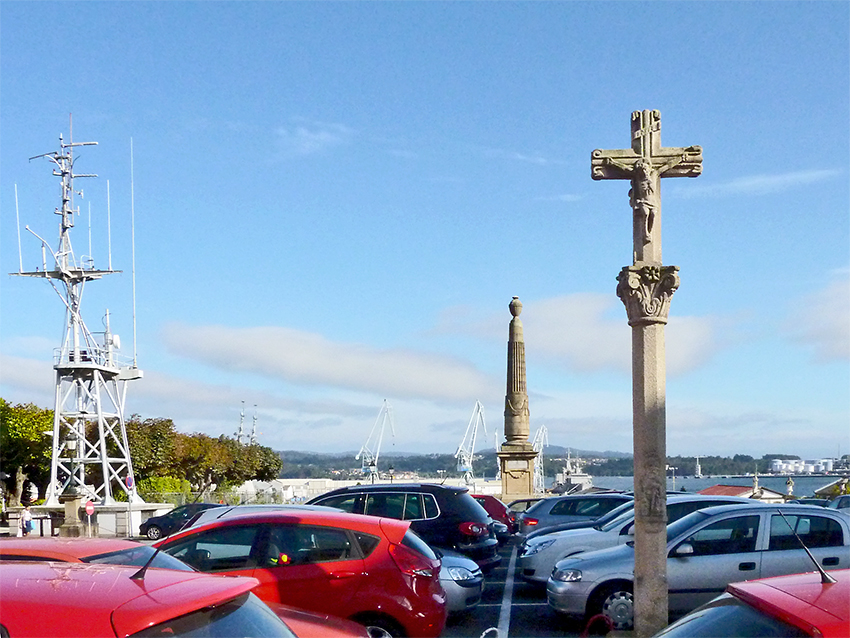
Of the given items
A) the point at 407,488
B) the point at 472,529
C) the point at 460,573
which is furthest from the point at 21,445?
the point at 460,573

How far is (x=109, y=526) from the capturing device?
34750 millimetres

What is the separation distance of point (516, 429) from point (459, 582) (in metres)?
21.1

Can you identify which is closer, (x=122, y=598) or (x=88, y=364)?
(x=122, y=598)

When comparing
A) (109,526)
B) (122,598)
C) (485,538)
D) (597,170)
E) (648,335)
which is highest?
(597,170)

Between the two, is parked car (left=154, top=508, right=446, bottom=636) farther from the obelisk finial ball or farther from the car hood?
the obelisk finial ball

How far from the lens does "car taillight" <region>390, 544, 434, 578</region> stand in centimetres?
840

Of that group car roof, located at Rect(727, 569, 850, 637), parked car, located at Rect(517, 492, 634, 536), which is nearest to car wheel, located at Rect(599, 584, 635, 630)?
car roof, located at Rect(727, 569, 850, 637)

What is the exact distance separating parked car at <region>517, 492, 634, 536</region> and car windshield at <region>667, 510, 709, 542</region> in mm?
7519

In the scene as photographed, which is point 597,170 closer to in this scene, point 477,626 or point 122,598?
point 477,626

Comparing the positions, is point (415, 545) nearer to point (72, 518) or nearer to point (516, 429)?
point (516, 429)

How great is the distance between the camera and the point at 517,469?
30.7 metres

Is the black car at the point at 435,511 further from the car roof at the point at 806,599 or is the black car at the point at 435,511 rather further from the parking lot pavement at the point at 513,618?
the car roof at the point at 806,599

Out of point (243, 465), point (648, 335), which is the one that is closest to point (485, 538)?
point (648, 335)

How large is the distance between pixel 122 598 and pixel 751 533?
27.3 ft
